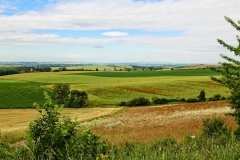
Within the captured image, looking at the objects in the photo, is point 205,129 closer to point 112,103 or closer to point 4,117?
point 4,117

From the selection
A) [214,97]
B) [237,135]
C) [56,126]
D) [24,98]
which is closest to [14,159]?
[56,126]

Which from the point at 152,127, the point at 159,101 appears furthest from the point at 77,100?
the point at 152,127

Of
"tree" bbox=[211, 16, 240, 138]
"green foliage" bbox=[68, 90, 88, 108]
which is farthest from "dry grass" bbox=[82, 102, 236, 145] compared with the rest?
"green foliage" bbox=[68, 90, 88, 108]

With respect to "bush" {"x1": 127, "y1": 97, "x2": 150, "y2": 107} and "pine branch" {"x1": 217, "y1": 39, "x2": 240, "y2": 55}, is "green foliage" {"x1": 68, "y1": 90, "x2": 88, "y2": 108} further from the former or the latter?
"pine branch" {"x1": 217, "y1": 39, "x2": 240, "y2": 55}

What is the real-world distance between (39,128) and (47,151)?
1.73 feet

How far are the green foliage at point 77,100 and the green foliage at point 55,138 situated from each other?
172 ft

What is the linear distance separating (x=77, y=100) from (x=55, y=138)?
5304 cm

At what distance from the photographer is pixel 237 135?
9.12 m

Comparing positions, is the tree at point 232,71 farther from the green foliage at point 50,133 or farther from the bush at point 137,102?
the bush at point 137,102

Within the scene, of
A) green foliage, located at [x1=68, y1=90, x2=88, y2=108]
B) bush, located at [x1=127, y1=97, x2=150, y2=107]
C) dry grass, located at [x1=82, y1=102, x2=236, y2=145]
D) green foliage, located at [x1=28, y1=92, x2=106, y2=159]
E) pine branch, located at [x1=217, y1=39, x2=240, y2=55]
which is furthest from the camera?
bush, located at [x1=127, y1=97, x2=150, y2=107]

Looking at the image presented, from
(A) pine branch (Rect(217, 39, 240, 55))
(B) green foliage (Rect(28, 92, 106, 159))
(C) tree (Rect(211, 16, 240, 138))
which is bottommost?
(B) green foliage (Rect(28, 92, 106, 159))

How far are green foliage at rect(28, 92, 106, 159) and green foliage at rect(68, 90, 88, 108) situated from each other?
52575mm

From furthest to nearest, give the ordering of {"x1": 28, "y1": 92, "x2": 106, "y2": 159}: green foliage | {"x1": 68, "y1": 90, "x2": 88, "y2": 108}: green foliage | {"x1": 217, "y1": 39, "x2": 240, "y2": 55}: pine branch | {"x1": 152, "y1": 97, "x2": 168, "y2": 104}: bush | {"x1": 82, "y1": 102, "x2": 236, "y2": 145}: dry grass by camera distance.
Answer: {"x1": 152, "y1": 97, "x2": 168, "y2": 104}: bush < {"x1": 68, "y1": 90, "x2": 88, "y2": 108}: green foliage < {"x1": 82, "y1": 102, "x2": 236, "y2": 145}: dry grass < {"x1": 217, "y1": 39, "x2": 240, "y2": 55}: pine branch < {"x1": 28, "y1": 92, "x2": 106, "y2": 159}: green foliage

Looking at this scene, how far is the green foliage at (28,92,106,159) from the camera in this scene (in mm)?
5496
